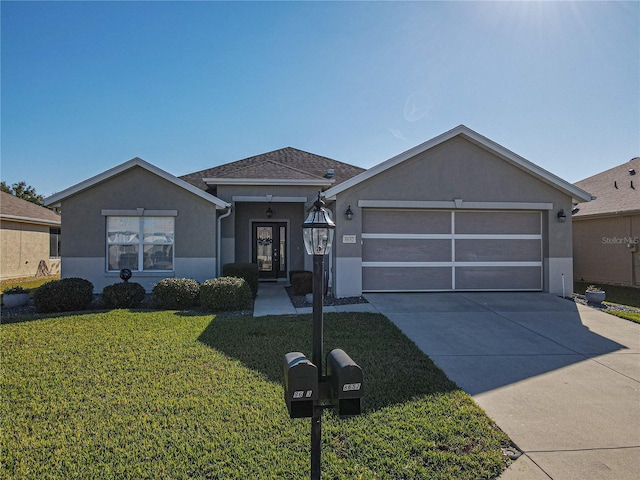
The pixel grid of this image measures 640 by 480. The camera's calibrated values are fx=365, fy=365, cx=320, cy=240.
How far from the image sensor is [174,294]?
30.9ft

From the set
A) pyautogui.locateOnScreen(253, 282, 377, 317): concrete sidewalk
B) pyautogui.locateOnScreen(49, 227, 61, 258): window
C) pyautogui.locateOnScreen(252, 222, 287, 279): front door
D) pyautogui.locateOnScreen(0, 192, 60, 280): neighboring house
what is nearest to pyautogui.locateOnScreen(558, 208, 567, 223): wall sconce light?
pyautogui.locateOnScreen(253, 282, 377, 317): concrete sidewalk

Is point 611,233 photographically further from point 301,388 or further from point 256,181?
point 301,388

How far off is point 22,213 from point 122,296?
12.1 metres

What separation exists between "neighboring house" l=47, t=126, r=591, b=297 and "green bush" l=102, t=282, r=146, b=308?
1.90 metres

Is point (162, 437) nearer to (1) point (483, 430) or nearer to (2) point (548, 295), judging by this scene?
(1) point (483, 430)

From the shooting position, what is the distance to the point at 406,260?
10539 mm

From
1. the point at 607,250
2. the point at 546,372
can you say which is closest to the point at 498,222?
the point at 546,372

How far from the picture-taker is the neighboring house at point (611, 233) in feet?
43.8

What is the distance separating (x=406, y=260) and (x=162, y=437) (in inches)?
327

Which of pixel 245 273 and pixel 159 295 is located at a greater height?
pixel 245 273

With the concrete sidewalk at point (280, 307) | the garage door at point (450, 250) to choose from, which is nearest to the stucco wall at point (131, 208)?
the concrete sidewalk at point (280, 307)

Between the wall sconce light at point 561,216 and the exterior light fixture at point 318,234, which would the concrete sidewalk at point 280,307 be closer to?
the exterior light fixture at point 318,234

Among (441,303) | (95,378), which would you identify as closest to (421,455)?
(95,378)

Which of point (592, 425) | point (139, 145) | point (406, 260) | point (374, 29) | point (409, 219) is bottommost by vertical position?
point (592, 425)
